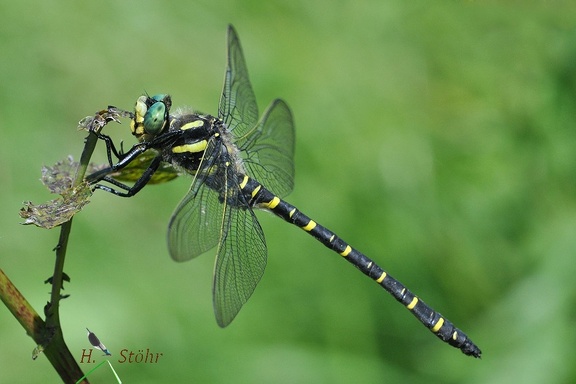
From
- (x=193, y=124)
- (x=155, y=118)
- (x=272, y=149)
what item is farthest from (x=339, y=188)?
(x=155, y=118)

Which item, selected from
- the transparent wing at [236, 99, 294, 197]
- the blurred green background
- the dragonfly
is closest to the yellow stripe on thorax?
the dragonfly

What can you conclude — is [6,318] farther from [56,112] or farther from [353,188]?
[353,188]

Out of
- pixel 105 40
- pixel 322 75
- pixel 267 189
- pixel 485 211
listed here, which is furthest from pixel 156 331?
pixel 105 40

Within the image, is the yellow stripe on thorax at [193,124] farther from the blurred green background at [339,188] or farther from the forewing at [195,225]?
the blurred green background at [339,188]

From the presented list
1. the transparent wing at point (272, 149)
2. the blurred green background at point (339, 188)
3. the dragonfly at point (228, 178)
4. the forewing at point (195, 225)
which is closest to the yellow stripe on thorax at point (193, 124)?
the dragonfly at point (228, 178)

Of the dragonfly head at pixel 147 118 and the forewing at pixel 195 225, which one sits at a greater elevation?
the dragonfly head at pixel 147 118

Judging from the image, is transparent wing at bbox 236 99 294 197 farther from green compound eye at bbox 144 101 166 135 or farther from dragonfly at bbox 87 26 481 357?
green compound eye at bbox 144 101 166 135

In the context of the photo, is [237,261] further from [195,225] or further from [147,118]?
[147,118]
